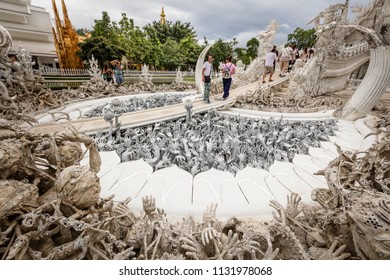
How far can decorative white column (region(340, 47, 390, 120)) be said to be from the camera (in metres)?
4.95

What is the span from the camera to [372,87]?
521 centimetres

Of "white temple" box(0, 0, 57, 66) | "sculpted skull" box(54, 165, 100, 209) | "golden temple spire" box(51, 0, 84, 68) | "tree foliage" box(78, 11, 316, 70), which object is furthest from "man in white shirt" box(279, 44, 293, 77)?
"golden temple spire" box(51, 0, 84, 68)

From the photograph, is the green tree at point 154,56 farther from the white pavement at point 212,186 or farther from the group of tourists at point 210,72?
the white pavement at point 212,186

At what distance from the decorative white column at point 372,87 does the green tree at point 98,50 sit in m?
15.5

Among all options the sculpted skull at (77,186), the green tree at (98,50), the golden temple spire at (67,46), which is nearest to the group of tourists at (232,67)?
the sculpted skull at (77,186)

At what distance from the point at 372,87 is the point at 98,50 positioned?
1604 cm

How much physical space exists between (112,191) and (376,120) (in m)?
7.04

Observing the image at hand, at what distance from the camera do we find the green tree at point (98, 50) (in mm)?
13781

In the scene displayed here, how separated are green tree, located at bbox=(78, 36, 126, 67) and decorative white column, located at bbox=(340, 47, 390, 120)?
1547cm

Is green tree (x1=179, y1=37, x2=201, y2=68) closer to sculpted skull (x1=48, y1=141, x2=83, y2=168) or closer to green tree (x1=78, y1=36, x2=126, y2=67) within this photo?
green tree (x1=78, y1=36, x2=126, y2=67)

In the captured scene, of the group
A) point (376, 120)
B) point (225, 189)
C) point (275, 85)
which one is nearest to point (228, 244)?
point (225, 189)
